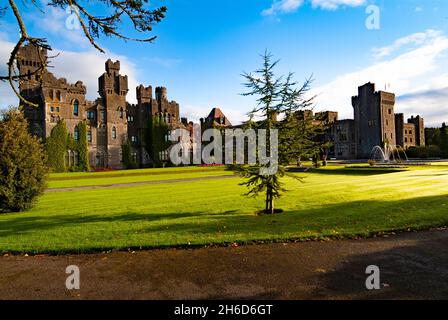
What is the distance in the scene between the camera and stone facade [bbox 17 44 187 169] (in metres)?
47.4

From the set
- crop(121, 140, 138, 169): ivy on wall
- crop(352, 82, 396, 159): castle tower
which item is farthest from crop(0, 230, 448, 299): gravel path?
crop(352, 82, 396, 159): castle tower

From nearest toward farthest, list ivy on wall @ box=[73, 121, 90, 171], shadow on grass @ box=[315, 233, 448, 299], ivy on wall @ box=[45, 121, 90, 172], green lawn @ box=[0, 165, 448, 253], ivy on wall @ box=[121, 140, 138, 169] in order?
1. shadow on grass @ box=[315, 233, 448, 299]
2. green lawn @ box=[0, 165, 448, 253]
3. ivy on wall @ box=[45, 121, 90, 172]
4. ivy on wall @ box=[73, 121, 90, 171]
5. ivy on wall @ box=[121, 140, 138, 169]

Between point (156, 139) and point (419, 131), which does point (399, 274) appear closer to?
point (156, 139)

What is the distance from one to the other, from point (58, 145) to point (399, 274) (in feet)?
174

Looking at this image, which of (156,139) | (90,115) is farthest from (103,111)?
(156,139)

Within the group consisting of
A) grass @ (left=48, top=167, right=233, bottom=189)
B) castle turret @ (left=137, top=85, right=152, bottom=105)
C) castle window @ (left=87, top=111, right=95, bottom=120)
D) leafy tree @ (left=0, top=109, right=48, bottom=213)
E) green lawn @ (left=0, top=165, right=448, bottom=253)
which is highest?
castle turret @ (left=137, top=85, right=152, bottom=105)

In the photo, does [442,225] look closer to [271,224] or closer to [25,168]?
[271,224]

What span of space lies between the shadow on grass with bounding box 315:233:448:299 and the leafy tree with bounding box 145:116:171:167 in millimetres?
55011

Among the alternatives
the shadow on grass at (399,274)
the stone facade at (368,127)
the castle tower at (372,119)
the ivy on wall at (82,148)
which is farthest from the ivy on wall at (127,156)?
the castle tower at (372,119)

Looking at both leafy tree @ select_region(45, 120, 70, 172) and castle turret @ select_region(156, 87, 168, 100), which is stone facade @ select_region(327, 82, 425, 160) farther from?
leafy tree @ select_region(45, 120, 70, 172)

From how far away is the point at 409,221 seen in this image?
931cm

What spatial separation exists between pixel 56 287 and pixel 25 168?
11.8 metres
